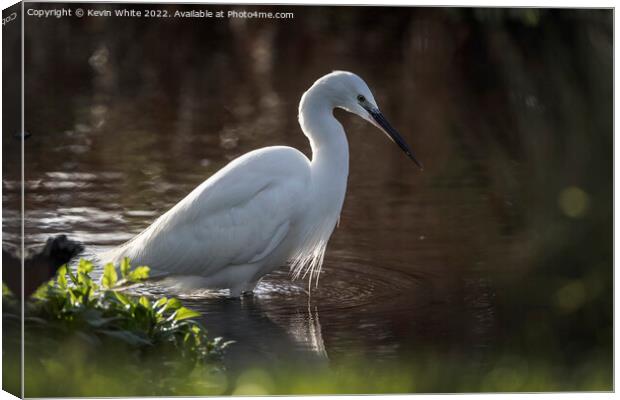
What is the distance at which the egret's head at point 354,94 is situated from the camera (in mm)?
5461

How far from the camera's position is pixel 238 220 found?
561 cm

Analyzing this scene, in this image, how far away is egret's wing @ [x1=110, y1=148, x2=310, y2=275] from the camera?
5594 millimetres

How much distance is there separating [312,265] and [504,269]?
37.1 inches

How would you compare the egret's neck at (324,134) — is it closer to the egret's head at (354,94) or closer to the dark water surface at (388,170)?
the egret's head at (354,94)

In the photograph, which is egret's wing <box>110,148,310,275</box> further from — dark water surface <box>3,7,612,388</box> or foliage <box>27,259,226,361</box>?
foliage <box>27,259,226,361</box>

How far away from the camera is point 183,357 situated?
457 centimetres

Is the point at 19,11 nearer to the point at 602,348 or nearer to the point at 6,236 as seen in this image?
the point at 6,236

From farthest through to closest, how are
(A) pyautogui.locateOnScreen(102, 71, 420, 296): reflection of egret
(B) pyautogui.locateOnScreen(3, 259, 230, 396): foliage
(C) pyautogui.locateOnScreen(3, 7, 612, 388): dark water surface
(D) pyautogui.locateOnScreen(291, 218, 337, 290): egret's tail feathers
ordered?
(D) pyautogui.locateOnScreen(291, 218, 337, 290): egret's tail feathers → (A) pyautogui.locateOnScreen(102, 71, 420, 296): reflection of egret → (C) pyautogui.locateOnScreen(3, 7, 612, 388): dark water surface → (B) pyautogui.locateOnScreen(3, 259, 230, 396): foliage

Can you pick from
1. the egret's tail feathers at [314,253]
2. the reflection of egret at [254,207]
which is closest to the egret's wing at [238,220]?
the reflection of egret at [254,207]

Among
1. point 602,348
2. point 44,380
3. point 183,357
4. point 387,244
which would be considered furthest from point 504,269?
point 44,380

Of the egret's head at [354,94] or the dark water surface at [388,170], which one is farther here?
the egret's head at [354,94]

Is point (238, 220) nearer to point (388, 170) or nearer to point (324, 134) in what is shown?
point (324, 134)

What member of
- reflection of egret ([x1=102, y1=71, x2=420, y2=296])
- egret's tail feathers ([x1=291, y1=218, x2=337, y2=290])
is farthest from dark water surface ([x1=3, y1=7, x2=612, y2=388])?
reflection of egret ([x1=102, y1=71, x2=420, y2=296])

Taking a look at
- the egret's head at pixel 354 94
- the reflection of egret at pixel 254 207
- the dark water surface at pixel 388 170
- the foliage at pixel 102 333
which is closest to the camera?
the foliage at pixel 102 333
